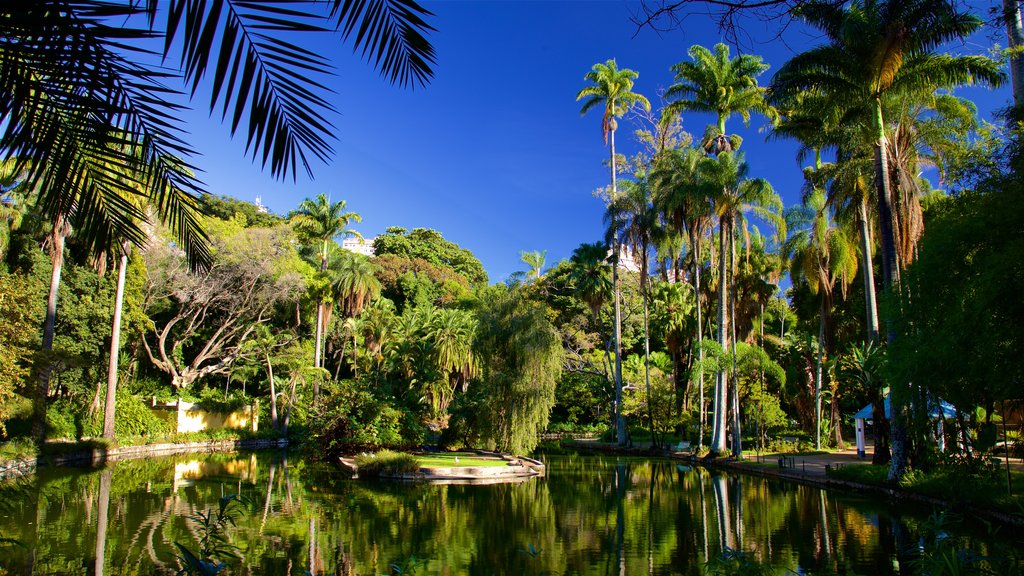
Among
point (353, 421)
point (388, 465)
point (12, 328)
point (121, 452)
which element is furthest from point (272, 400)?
point (12, 328)

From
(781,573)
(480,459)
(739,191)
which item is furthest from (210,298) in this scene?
(781,573)

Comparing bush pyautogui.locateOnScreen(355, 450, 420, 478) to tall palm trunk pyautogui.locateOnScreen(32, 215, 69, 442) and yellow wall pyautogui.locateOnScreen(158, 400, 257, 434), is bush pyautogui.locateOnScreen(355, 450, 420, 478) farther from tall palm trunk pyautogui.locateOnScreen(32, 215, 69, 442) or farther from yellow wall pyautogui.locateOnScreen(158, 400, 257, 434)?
yellow wall pyautogui.locateOnScreen(158, 400, 257, 434)

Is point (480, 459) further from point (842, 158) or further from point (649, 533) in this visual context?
point (842, 158)

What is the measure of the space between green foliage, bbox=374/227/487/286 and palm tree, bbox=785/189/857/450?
37.2 metres

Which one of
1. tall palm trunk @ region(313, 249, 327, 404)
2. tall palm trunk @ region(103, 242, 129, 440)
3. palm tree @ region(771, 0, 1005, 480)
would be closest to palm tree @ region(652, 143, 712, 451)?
palm tree @ region(771, 0, 1005, 480)

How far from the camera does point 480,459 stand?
26562 mm

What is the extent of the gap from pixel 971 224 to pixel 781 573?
750 centimetres

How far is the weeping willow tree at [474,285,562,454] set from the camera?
26172mm

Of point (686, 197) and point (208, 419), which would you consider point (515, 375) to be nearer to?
point (686, 197)

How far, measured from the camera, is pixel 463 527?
44.9 feet

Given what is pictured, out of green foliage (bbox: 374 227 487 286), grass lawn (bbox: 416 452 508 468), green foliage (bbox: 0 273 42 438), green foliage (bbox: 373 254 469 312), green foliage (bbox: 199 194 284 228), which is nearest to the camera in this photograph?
green foliage (bbox: 0 273 42 438)

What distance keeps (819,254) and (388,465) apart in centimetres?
2132

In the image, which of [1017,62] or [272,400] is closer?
[1017,62]

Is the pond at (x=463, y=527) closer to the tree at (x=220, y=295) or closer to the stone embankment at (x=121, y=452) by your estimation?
the stone embankment at (x=121, y=452)
